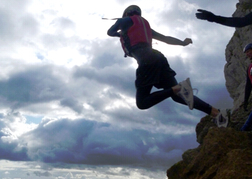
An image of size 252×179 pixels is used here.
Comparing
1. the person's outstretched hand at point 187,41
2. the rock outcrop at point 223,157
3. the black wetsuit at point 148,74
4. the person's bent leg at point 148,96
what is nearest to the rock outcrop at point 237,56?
the person's outstretched hand at point 187,41

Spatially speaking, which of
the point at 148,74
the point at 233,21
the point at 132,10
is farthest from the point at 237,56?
the point at 148,74

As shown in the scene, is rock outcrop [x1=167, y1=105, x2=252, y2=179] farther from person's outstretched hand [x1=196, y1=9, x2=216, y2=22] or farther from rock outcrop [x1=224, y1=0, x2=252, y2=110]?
rock outcrop [x1=224, y1=0, x2=252, y2=110]

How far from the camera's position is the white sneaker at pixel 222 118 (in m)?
6.18

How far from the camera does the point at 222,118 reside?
6367mm

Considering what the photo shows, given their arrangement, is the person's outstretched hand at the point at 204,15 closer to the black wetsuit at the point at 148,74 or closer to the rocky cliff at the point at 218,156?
the black wetsuit at the point at 148,74

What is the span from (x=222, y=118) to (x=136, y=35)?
3071 millimetres

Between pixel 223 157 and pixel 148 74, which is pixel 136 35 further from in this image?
pixel 223 157

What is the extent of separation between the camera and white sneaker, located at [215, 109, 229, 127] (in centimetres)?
618

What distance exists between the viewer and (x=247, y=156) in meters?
4.73

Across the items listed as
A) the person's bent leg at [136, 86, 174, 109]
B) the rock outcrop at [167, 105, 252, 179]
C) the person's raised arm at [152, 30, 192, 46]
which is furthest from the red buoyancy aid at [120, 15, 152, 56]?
the rock outcrop at [167, 105, 252, 179]

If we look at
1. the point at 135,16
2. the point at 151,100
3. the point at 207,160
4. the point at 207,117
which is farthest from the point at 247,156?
the point at 207,117

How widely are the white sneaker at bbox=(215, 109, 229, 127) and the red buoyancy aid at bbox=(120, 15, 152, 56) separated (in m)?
2.52

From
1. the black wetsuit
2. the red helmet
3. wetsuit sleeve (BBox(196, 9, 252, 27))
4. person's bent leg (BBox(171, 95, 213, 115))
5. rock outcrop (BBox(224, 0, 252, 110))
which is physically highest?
rock outcrop (BBox(224, 0, 252, 110))

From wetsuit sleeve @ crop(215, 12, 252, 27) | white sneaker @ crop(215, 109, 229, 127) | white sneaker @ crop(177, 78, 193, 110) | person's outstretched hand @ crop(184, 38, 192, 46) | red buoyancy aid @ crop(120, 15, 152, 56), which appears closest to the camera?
white sneaker @ crop(177, 78, 193, 110)
